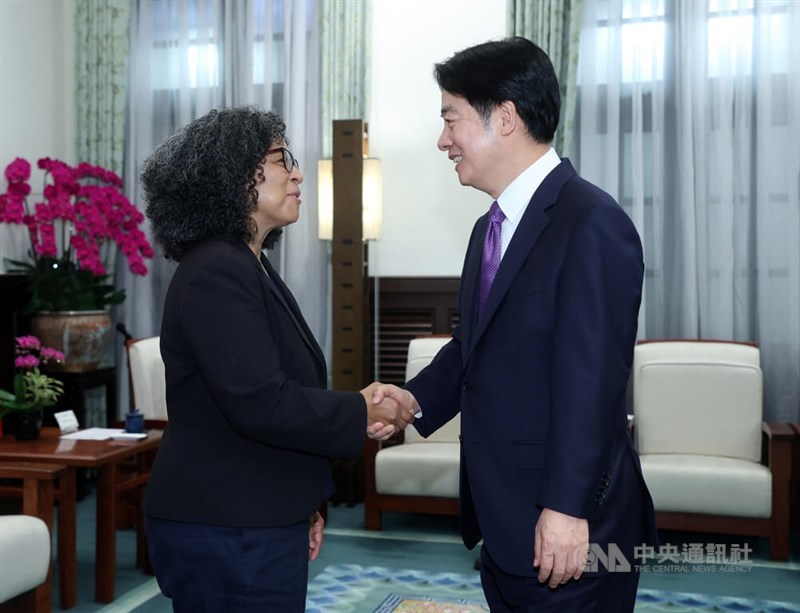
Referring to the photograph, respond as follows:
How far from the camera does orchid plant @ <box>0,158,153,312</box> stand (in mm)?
4789

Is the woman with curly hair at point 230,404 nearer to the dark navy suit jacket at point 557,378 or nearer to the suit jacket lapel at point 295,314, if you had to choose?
the suit jacket lapel at point 295,314

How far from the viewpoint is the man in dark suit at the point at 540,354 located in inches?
55.5

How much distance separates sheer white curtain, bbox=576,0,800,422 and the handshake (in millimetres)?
3150

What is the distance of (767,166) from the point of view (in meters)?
4.69

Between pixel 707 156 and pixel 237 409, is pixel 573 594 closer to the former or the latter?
pixel 237 409

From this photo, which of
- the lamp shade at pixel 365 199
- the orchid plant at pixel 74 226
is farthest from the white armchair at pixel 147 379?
the lamp shade at pixel 365 199

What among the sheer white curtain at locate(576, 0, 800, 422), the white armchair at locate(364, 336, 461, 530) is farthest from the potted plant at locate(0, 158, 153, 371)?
the sheer white curtain at locate(576, 0, 800, 422)

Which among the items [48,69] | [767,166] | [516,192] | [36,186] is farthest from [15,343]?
[767,166]

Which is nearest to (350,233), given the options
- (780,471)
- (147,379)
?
(147,379)

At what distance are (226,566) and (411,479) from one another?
272 cm

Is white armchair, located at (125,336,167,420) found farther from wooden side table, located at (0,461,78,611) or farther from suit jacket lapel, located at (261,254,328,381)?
suit jacket lapel, located at (261,254,328,381)

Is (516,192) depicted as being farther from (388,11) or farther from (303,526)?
(388,11)

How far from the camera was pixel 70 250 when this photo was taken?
5.02m

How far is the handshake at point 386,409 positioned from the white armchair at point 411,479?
217 centimetres
